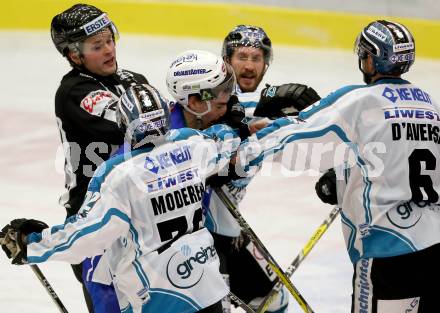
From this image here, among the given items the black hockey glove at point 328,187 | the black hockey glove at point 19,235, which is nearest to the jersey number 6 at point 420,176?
the black hockey glove at point 328,187

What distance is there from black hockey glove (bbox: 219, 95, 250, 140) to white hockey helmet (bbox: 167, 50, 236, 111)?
99mm

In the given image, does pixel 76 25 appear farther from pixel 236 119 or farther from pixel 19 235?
pixel 19 235

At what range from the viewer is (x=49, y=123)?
7293 millimetres

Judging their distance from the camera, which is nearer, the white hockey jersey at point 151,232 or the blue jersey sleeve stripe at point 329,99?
the white hockey jersey at point 151,232

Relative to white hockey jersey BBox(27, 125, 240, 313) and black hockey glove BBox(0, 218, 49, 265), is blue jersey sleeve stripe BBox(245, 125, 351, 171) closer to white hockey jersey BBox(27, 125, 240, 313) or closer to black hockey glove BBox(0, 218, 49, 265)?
white hockey jersey BBox(27, 125, 240, 313)

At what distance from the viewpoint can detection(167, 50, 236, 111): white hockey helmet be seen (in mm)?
3664

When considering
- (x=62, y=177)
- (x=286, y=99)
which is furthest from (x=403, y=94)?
(x=62, y=177)

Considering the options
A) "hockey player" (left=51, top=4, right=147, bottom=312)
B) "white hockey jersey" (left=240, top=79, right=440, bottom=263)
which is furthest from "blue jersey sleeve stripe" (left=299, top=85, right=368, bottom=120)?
Result: "hockey player" (left=51, top=4, right=147, bottom=312)

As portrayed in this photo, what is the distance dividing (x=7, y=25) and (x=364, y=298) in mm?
6189

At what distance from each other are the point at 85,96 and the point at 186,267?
3.12 feet

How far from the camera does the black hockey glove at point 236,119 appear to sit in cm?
378

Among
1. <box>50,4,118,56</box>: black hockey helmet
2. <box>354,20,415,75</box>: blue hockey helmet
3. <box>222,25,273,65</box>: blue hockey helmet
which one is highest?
<box>354,20,415,75</box>: blue hockey helmet

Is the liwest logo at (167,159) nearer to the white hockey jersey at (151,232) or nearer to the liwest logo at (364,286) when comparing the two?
the white hockey jersey at (151,232)

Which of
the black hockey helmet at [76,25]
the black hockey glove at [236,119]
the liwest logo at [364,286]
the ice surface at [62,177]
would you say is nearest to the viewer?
the liwest logo at [364,286]
